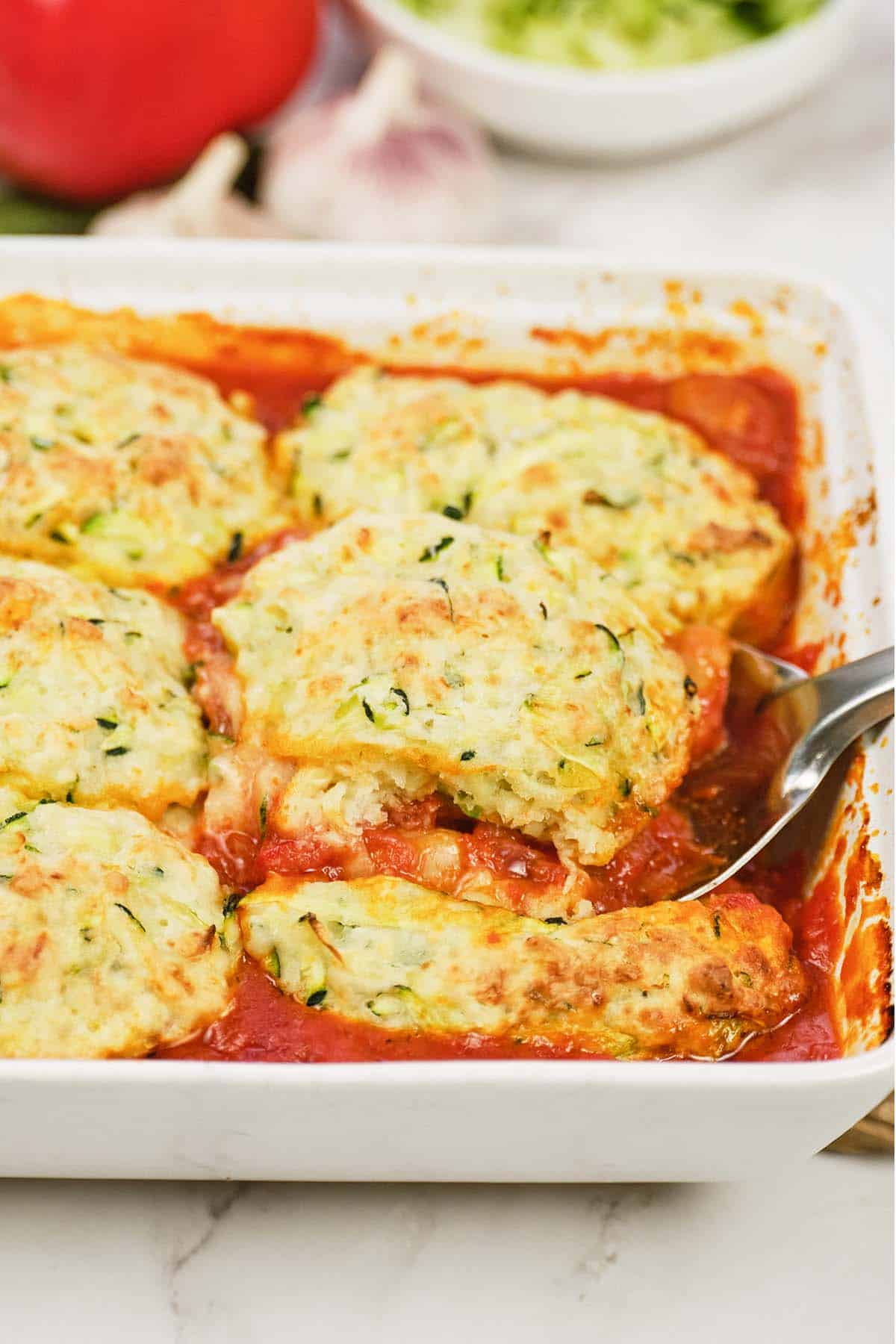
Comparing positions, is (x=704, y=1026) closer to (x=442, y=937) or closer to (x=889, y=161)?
(x=442, y=937)

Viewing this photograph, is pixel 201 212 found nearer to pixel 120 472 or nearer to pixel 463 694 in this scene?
pixel 120 472

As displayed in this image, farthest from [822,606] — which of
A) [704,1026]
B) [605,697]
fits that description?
[704,1026]

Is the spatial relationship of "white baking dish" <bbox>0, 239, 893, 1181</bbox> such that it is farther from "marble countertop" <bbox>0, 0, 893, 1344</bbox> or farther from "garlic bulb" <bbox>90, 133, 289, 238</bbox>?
"garlic bulb" <bbox>90, 133, 289, 238</bbox>

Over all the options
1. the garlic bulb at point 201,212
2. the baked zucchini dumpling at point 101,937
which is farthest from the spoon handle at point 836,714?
the garlic bulb at point 201,212

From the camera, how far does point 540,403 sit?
10.9 feet

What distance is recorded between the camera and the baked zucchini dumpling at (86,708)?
2.60 metres

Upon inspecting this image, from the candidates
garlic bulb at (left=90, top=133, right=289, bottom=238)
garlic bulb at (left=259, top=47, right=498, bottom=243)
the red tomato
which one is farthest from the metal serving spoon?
the red tomato

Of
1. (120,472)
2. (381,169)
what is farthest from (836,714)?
(381,169)

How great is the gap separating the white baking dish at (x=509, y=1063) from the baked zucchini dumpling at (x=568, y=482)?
241mm

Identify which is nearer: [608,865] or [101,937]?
[101,937]

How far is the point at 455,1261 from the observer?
262 cm

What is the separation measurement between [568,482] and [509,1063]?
142 centimetres

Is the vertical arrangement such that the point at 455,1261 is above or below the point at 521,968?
below

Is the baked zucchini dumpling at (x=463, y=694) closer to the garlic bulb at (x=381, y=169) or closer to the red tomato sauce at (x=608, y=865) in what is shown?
the red tomato sauce at (x=608, y=865)
